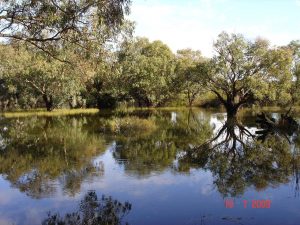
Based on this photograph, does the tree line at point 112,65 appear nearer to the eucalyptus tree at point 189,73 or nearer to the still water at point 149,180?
the eucalyptus tree at point 189,73

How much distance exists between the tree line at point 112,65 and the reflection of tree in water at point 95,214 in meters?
6.39

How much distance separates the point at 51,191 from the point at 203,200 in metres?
5.02

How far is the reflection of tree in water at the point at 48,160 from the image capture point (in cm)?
1350

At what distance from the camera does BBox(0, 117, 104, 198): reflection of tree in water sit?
13495mm

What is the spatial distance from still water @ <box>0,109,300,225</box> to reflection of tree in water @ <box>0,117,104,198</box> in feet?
0.13

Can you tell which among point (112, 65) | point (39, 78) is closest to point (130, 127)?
point (112, 65)

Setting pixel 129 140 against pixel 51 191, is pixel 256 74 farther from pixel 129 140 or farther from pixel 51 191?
pixel 51 191

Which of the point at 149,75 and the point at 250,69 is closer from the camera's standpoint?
the point at 250,69

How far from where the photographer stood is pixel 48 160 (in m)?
17.9

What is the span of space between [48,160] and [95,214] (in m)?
8.83
